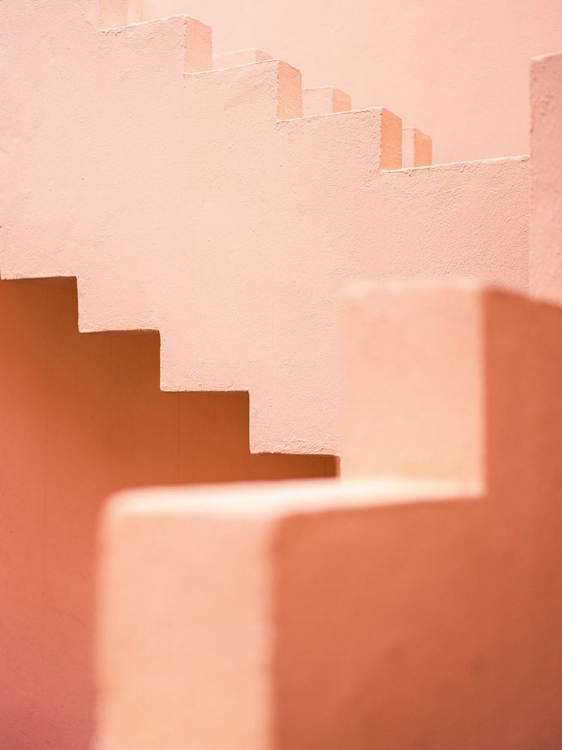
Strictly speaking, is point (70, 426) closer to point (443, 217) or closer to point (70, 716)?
point (70, 716)

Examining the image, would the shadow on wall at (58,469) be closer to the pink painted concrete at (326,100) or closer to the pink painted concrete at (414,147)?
the pink painted concrete at (326,100)

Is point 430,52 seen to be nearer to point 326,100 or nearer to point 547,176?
point 326,100

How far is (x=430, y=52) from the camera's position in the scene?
170 inches

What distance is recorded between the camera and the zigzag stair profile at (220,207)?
3.08 metres

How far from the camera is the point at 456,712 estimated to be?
4.96ft

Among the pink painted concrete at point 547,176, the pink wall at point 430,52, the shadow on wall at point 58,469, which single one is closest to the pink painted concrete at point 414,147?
the pink wall at point 430,52

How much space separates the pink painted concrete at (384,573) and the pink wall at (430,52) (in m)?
2.50

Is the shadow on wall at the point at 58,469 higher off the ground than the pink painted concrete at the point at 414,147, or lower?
lower

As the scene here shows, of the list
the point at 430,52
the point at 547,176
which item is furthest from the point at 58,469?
the point at 547,176

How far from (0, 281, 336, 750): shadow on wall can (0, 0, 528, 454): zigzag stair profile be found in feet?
3.83

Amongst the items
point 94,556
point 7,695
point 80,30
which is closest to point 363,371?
point 80,30

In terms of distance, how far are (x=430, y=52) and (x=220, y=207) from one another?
4.86 feet

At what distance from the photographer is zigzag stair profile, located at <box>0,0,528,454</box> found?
3.08m

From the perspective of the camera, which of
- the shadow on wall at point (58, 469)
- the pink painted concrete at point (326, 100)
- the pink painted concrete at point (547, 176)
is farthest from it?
the shadow on wall at point (58, 469)
